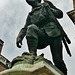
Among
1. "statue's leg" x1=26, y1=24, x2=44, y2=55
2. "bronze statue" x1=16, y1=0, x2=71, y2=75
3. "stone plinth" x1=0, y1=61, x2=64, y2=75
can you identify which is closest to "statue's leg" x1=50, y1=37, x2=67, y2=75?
"bronze statue" x1=16, y1=0, x2=71, y2=75

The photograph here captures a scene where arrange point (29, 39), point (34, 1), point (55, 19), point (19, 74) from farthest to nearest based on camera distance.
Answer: point (34, 1), point (55, 19), point (29, 39), point (19, 74)

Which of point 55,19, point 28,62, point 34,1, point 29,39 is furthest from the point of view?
point 34,1

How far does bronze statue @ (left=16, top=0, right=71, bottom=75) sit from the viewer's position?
415cm

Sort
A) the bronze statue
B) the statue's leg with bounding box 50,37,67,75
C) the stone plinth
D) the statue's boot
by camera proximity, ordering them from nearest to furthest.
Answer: the stone plinth → the statue's boot → the bronze statue → the statue's leg with bounding box 50,37,67,75

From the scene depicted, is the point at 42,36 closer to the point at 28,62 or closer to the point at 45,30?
the point at 45,30

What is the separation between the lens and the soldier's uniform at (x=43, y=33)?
4137 mm

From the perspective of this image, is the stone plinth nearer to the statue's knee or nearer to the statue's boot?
the statue's boot

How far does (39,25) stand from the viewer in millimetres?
4504

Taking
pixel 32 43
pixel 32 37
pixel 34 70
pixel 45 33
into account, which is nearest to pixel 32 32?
pixel 32 37

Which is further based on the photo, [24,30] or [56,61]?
[24,30]

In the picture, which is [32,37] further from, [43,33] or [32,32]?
[43,33]

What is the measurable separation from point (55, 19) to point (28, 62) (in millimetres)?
1470

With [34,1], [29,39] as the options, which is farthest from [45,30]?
[34,1]

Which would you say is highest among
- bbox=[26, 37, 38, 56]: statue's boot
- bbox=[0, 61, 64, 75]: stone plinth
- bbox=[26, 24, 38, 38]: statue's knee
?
bbox=[26, 24, 38, 38]: statue's knee
